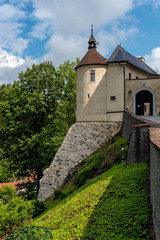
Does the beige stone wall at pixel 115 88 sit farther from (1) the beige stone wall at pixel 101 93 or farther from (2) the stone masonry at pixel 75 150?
(2) the stone masonry at pixel 75 150

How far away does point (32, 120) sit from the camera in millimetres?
32656

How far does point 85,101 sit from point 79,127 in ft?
9.70

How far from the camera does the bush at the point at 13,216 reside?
15844 millimetres

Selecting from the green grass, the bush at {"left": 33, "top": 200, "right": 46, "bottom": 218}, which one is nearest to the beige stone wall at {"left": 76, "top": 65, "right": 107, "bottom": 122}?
the bush at {"left": 33, "top": 200, "right": 46, "bottom": 218}

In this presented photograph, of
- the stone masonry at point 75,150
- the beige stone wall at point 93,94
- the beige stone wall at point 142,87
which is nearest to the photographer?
the stone masonry at point 75,150

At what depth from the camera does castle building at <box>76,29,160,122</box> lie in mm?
27703

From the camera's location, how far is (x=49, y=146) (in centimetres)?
3042

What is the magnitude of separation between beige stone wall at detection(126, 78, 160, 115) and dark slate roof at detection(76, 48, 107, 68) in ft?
12.4

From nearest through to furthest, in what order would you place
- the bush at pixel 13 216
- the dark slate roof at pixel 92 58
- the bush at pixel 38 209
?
the bush at pixel 13 216 < the bush at pixel 38 209 < the dark slate roof at pixel 92 58

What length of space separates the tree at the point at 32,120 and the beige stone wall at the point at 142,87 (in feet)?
29.1

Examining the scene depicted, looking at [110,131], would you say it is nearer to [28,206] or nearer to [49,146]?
[49,146]

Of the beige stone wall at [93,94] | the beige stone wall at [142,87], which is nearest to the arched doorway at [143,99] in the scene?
the beige stone wall at [142,87]

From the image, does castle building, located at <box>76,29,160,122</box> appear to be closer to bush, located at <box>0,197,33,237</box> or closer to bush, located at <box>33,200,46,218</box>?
bush, located at <box>33,200,46,218</box>

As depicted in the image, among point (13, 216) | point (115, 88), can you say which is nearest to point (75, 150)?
point (115, 88)
